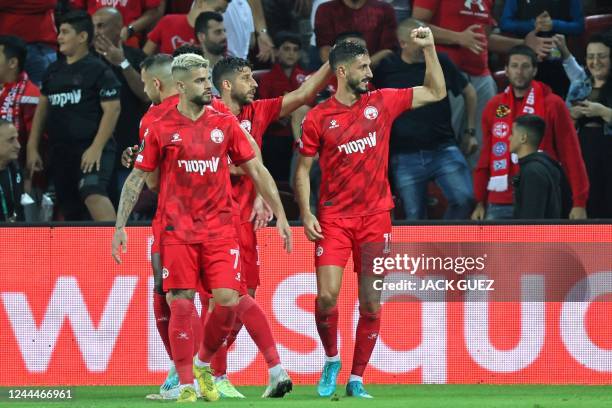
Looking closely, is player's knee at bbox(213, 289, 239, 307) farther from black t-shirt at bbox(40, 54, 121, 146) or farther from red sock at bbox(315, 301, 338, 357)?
black t-shirt at bbox(40, 54, 121, 146)

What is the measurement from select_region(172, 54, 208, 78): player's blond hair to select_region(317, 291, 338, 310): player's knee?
194cm

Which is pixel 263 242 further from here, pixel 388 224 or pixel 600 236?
pixel 600 236

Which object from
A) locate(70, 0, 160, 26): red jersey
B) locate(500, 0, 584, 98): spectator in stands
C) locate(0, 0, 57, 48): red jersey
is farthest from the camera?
locate(70, 0, 160, 26): red jersey

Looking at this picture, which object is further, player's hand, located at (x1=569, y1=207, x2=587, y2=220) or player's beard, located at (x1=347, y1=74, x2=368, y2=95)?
player's hand, located at (x1=569, y1=207, x2=587, y2=220)

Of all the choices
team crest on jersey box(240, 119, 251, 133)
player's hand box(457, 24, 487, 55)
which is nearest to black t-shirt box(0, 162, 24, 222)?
team crest on jersey box(240, 119, 251, 133)

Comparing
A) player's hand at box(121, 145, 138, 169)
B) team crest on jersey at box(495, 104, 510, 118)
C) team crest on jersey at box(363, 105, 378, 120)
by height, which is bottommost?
team crest on jersey at box(495, 104, 510, 118)

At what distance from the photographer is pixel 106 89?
1248cm

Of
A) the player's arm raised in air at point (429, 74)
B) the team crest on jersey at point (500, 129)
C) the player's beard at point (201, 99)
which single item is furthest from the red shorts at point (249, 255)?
the team crest on jersey at point (500, 129)

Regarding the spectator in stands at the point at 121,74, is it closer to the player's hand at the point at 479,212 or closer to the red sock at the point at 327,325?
the player's hand at the point at 479,212

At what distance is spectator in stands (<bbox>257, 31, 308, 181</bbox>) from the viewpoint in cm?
1315

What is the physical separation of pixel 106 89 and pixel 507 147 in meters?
Answer: 3.64

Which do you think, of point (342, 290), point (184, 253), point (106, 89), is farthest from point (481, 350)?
point (106, 89)

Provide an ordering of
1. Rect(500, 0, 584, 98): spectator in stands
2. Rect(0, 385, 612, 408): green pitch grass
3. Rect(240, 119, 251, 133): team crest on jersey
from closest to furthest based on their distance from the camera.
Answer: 1. Rect(0, 385, 612, 408): green pitch grass
2. Rect(240, 119, 251, 133): team crest on jersey
3. Rect(500, 0, 584, 98): spectator in stands

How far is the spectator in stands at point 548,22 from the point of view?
44.1ft
